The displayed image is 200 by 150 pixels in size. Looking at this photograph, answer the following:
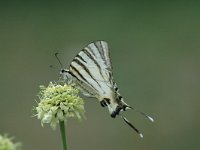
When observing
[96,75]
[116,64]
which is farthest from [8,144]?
[116,64]

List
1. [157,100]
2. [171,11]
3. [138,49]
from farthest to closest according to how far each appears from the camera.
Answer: [171,11]
[138,49]
[157,100]

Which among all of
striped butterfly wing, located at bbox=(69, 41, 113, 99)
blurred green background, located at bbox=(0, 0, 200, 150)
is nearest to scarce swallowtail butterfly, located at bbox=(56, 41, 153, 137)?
striped butterfly wing, located at bbox=(69, 41, 113, 99)

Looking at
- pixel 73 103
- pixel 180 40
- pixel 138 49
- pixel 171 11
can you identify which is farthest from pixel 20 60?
pixel 73 103

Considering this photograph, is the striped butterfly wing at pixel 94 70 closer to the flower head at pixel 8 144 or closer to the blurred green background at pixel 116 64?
the flower head at pixel 8 144

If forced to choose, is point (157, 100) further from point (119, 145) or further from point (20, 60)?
point (20, 60)

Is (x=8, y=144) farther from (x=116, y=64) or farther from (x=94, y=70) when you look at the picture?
(x=116, y=64)
